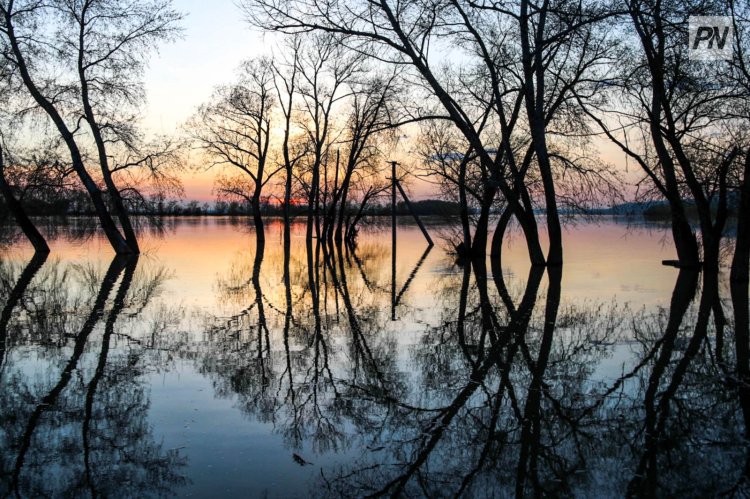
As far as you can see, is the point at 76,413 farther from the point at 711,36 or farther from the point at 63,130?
the point at 63,130

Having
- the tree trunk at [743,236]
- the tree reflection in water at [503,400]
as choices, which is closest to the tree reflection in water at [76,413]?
the tree reflection in water at [503,400]

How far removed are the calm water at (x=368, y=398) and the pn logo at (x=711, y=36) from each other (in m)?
7.01

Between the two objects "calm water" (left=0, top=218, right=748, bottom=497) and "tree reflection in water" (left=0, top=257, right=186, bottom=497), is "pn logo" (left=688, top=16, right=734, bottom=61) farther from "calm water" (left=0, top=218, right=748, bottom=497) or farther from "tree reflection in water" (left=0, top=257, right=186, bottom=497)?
"tree reflection in water" (left=0, top=257, right=186, bottom=497)

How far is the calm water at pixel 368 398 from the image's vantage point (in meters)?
4.50

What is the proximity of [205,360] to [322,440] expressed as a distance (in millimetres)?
3168

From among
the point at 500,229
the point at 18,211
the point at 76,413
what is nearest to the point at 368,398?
the point at 76,413

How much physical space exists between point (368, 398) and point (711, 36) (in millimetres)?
14955

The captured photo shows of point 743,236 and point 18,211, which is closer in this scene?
point 743,236

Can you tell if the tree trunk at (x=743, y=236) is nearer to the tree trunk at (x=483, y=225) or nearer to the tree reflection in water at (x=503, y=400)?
the tree reflection in water at (x=503, y=400)

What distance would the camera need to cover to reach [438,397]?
6.30 metres

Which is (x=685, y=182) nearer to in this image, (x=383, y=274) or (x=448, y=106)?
(x=448, y=106)

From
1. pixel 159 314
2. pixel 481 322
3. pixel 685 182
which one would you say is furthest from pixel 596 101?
pixel 159 314

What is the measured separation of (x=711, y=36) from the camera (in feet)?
54.6

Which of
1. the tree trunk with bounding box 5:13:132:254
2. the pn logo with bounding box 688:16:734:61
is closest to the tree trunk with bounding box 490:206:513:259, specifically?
the pn logo with bounding box 688:16:734:61
